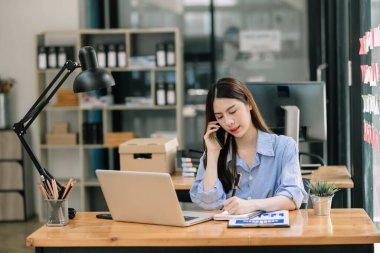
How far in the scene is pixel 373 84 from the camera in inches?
157

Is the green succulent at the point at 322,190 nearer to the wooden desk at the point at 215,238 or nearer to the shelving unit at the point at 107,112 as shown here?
the wooden desk at the point at 215,238

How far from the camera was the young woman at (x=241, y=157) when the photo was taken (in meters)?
3.33

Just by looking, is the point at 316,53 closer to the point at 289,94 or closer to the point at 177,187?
the point at 289,94

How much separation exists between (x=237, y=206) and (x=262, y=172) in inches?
16.0

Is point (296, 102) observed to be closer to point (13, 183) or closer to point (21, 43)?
point (13, 183)

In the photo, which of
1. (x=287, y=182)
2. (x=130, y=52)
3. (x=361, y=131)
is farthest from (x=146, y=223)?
(x=130, y=52)

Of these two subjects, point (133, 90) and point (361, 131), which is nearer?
point (361, 131)

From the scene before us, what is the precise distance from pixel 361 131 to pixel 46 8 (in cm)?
408

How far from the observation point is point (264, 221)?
292 centimetres

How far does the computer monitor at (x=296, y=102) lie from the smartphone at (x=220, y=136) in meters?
1.08

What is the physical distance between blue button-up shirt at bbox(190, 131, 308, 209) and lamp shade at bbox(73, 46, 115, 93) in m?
0.61

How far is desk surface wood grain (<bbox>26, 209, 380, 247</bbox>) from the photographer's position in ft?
8.94

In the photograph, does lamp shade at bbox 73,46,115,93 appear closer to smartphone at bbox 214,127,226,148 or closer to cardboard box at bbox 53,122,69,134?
smartphone at bbox 214,127,226,148

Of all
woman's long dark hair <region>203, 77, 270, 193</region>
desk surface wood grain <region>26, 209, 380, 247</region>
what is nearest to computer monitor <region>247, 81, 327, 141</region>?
woman's long dark hair <region>203, 77, 270, 193</region>
